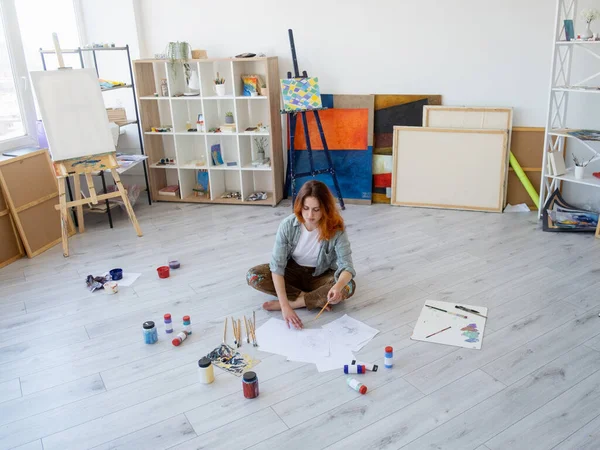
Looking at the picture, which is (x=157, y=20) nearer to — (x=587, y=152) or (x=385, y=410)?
(x=587, y=152)

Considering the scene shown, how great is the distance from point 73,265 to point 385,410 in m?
2.58

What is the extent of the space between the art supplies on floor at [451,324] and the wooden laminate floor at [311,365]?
0.17ft

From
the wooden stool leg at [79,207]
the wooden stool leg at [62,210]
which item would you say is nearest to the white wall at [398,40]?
the wooden stool leg at [79,207]

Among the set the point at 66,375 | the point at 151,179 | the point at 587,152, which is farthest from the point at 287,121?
the point at 66,375

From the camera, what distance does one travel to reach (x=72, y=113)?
4109 millimetres

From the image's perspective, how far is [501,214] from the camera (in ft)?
15.2

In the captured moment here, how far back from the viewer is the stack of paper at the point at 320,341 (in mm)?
2615

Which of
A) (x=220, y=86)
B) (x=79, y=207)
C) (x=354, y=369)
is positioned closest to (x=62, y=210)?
(x=79, y=207)

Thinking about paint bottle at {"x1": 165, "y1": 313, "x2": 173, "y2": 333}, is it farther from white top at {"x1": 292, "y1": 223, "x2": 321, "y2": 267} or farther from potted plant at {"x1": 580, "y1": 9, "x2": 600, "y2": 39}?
potted plant at {"x1": 580, "y1": 9, "x2": 600, "y2": 39}

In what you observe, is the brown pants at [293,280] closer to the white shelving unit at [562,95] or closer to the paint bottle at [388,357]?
the paint bottle at [388,357]

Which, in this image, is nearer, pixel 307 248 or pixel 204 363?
pixel 204 363

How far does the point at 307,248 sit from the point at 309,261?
101mm

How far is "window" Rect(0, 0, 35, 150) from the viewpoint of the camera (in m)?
4.30

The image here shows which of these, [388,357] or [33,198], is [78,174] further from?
[388,357]
